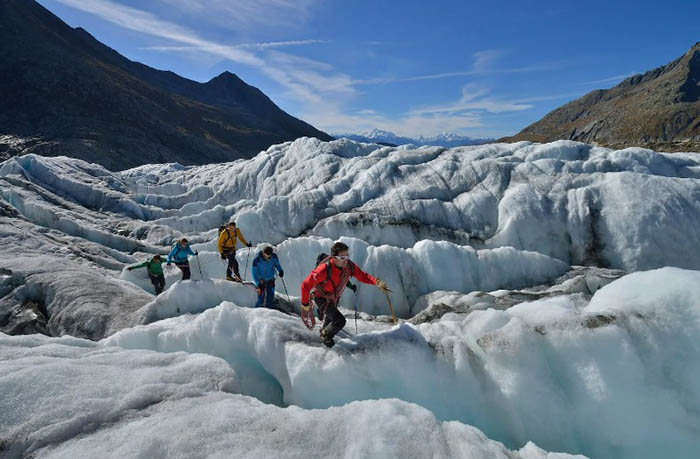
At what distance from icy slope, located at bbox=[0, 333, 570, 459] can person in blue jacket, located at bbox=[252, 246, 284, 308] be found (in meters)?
4.26

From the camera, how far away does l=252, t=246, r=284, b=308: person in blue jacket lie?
8.97 metres

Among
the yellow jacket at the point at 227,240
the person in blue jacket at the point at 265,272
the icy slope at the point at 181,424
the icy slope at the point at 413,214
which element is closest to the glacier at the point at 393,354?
the icy slope at the point at 181,424

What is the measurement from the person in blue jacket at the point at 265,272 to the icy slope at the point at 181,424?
14.0 feet

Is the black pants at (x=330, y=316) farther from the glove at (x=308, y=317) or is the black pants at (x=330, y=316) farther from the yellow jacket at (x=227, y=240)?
the yellow jacket at (x=227, y=240)

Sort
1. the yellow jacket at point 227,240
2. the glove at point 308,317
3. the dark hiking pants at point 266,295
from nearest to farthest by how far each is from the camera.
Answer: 1. the glove at point 308,317
2. the dark hiking pants at point 266,295
3. the yellow jacket at point 227,240

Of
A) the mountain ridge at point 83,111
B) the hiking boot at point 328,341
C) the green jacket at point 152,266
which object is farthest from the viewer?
the mountain ridge at point 83,111

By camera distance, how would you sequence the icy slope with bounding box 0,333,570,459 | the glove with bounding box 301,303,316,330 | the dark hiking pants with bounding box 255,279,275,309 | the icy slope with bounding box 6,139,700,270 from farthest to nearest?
the icy slope with bounding box 6,139,700,270
the dark hiking pants with bounding box 255,279,275,309
the glove with bounding box 301,303,316,330
the icy slope with bounding box 0,333,570,459

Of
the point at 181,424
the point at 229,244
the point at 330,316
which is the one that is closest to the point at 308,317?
the point at 330,316

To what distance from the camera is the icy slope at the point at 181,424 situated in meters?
3.66

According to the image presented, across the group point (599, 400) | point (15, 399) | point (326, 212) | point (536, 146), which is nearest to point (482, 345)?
point (599, 400)

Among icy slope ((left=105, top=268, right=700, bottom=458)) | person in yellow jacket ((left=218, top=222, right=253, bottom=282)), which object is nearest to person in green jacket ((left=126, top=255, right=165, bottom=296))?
person in yellow jacket ((left=218, top=222, right=253, bottom=282))

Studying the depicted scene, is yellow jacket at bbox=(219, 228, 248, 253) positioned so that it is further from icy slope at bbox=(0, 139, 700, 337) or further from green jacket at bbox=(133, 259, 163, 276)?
icy slope at bbox=(0, 139, 700, 337)

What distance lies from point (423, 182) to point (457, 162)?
299 centimetres

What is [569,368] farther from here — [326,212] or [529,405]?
[326,212]
